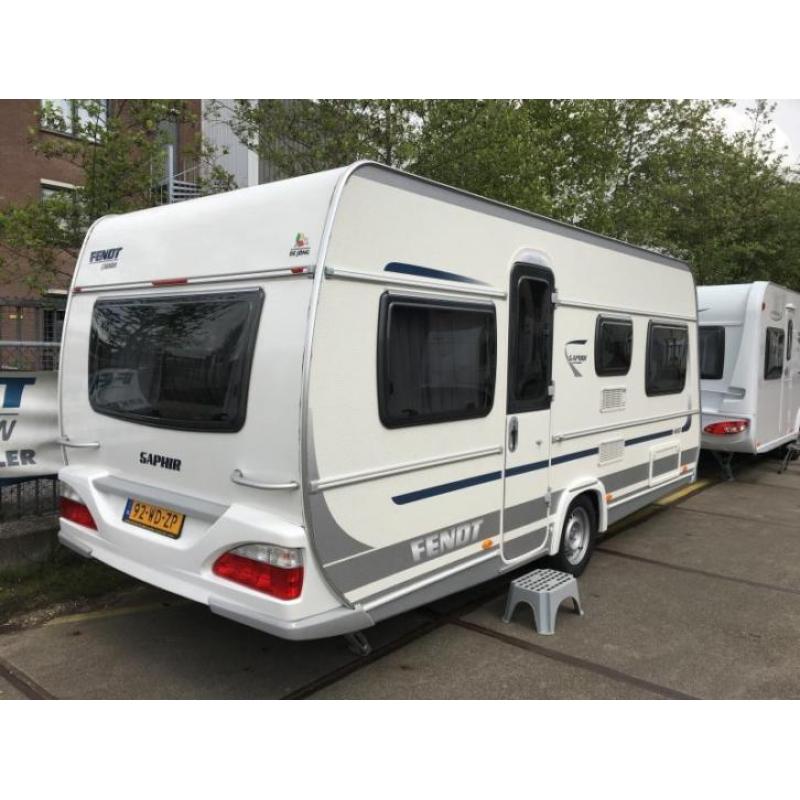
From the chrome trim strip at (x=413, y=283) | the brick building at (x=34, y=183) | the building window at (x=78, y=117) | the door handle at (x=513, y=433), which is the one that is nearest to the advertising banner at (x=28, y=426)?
the brick building at (x=34, y=183)

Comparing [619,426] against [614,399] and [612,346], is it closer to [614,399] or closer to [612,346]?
[614,399]

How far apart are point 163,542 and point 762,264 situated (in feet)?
56.6

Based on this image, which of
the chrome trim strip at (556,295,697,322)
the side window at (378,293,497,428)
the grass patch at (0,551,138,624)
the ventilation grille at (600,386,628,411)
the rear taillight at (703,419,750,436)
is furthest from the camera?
the rear taillight at (703,419,750,436)

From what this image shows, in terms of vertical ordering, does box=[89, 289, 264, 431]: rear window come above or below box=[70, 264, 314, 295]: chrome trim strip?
below

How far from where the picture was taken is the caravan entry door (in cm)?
463

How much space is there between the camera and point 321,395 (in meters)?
3.28

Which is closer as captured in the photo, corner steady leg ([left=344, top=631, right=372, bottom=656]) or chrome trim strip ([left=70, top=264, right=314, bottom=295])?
chrome trim strip ([left=70, top=264, right=314, bottom=295])

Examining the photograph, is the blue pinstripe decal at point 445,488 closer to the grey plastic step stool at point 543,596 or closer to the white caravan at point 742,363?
the grey plastic step stool at point 543,596

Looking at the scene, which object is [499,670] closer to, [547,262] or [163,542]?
[163,542]

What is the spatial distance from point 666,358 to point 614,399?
125 cm

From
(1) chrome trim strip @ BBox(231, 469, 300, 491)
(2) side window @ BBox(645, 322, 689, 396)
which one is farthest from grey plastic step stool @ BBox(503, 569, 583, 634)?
(2) side window @ BBox(645, 322, 689, 396)

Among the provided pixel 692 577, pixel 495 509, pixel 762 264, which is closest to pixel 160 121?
pixel 495 509

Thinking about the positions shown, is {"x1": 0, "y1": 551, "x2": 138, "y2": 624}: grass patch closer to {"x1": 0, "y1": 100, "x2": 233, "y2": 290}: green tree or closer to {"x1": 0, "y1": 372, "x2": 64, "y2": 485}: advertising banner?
{"x1": 0, "y1": 372, "x2": 64, "y2": 485}: advertising banner

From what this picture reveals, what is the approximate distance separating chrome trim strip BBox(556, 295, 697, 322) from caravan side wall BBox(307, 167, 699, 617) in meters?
0.02
